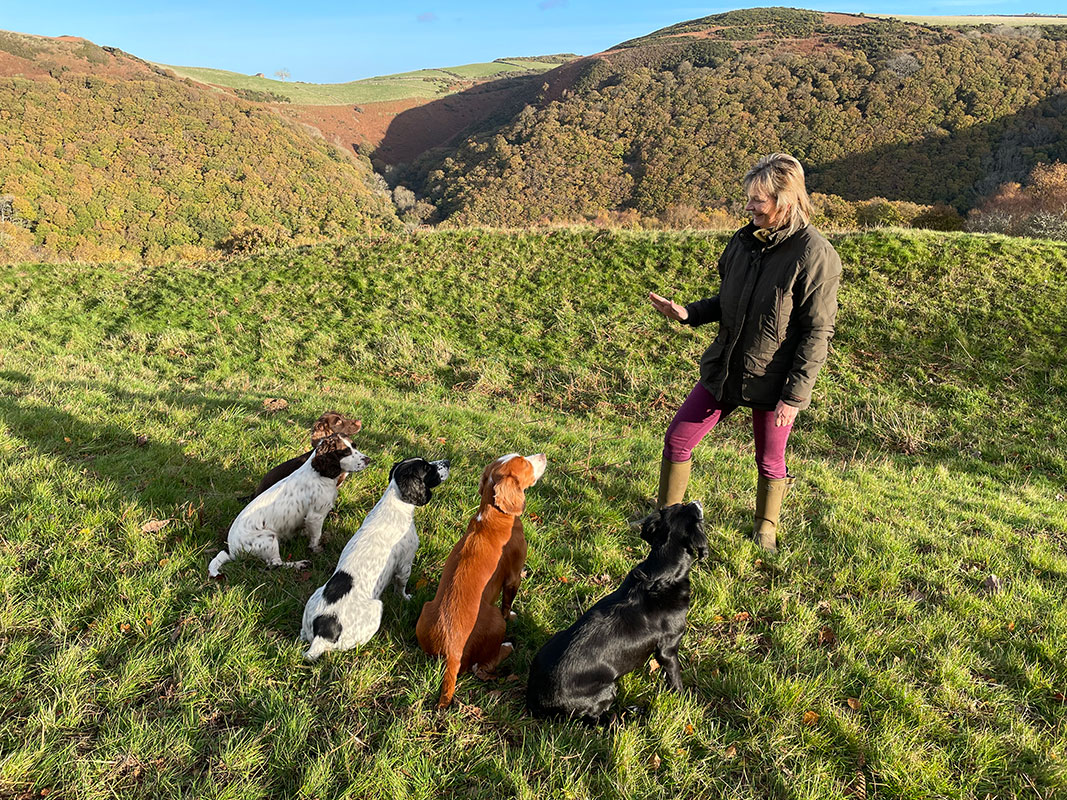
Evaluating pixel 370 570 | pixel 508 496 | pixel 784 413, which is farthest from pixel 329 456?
pixel 784 413

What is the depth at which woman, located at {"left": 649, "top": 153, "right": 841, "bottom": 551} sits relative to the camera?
3248 mm

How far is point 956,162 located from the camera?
45.4 metres

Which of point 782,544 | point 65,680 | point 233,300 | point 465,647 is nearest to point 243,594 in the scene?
point 65,680

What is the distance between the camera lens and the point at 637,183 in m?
53.8

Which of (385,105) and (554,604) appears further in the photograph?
(385,105)

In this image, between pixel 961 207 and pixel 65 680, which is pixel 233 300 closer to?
pixel 65 680

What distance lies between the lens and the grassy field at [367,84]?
110 meters

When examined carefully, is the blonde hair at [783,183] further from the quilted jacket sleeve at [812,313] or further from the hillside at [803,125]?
the hillside at [803,125]

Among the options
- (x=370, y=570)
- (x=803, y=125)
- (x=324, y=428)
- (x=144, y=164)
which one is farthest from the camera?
(x=144, y=164)

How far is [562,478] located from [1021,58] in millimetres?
74009

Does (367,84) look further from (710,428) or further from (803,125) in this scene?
(710,428)

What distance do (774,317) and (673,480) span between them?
1.48 m

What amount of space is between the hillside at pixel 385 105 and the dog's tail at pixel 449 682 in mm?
106829

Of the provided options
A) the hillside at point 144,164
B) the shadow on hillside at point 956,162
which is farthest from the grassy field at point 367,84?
the shadow on hillside at point 956,162
